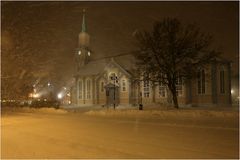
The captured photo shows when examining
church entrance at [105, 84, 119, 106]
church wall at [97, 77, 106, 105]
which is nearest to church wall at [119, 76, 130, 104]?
church entrance at [105, 84, 119, 106]

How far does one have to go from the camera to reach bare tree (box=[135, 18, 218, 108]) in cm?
3244

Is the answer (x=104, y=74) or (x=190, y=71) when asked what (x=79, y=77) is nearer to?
(x=104, y=74)

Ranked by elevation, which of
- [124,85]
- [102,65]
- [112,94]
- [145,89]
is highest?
[102,65]

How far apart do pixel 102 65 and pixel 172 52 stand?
86.9ft

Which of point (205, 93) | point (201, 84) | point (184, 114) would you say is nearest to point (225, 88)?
point (205, 93)

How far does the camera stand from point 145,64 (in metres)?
34.4

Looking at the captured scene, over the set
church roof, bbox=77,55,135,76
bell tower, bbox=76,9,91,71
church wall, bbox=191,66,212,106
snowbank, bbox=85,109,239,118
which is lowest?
snowbank, bbox=85,109,239,118

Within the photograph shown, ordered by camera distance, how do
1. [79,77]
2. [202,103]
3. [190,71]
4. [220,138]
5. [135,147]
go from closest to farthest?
[135,147] → [220,138] → [190,71] → [202,103] → [79,77]

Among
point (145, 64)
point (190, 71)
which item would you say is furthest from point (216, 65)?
point (145, 64)

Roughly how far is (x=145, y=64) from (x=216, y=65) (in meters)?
13.8

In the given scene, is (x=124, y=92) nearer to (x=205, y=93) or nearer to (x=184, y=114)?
(x=205, y=93)

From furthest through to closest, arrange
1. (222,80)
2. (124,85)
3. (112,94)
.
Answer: (112,94), (124,85), (222,80)

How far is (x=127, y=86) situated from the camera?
160 ft

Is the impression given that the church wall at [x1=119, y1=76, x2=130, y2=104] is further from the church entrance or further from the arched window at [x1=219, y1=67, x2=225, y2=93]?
the arched window at [x1=219, y1=67, x2=225, y2=93]
